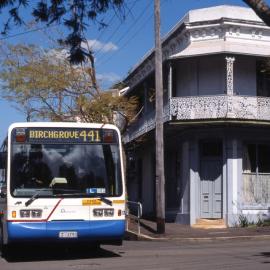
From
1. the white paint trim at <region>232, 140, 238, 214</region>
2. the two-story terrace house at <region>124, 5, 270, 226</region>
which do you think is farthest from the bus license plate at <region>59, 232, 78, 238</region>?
the white paint trim at <region>232, 140, 238, 214</region>

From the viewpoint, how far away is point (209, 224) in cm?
2614

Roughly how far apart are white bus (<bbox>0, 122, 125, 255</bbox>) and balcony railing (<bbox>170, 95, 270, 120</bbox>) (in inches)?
473

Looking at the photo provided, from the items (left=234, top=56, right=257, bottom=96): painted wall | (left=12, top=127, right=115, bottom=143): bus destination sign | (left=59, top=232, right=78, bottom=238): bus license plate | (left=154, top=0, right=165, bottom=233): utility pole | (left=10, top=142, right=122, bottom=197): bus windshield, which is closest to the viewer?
(left=59, top=232, right=78, bottom=238): bus license plate

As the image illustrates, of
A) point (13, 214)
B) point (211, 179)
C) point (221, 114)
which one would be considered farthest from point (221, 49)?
point (13, 214)

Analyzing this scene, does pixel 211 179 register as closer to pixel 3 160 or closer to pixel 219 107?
pixel 219 107

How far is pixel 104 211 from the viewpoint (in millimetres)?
14234

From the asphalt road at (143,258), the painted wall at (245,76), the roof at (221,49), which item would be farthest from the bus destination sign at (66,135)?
the painted wall at (245,76)

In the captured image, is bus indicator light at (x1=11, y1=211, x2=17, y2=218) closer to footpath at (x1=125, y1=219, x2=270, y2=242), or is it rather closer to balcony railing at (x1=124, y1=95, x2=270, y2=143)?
footpath at (x1=125, y1=219, x2=270, y2=242)

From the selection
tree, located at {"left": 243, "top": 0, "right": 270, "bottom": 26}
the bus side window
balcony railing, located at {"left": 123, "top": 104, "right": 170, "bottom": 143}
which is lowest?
the bus side window

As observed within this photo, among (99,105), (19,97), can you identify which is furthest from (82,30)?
(19,97)

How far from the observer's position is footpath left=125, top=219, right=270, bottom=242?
2097cm

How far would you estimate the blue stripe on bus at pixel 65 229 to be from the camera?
13.6 metres

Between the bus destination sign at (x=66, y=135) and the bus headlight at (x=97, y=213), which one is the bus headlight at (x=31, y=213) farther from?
the bus destination sign at (x=66, y=135)

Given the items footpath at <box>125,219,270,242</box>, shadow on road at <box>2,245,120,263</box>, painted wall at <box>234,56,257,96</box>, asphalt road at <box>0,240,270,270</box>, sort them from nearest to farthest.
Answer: asphalt road at <box>0,240,270,270</box> < shadow on road at <box>2,245,120,263</box> < footpath at <box>125,219,270,242</box> < painted wall at <box>234,56,257,96</box>
